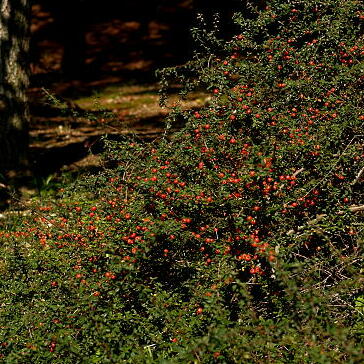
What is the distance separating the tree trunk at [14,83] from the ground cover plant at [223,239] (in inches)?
97.1

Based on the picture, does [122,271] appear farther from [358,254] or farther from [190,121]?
[358,254]

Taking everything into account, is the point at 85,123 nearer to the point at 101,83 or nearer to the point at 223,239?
the point at 101,83

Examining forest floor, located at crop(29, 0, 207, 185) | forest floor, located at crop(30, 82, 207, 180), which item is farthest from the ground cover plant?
forest floor, located at crop(29, 0, 207, 185)

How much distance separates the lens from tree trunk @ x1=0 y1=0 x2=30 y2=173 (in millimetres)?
6613

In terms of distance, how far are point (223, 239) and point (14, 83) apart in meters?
3.89

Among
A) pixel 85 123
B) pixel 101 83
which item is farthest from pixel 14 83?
pixel 101 83

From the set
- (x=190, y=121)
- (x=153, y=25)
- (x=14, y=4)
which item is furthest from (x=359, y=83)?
(x=153, y=25)

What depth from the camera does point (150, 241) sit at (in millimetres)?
3652

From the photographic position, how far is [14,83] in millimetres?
6742

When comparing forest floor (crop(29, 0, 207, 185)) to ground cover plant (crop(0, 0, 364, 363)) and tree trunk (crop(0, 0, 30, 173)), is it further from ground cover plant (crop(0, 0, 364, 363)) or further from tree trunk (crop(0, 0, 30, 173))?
ground cover plant (crop(0, 0, 364, 363))

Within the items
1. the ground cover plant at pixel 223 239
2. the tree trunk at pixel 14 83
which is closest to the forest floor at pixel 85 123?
the tree trunk at pixel 14 83

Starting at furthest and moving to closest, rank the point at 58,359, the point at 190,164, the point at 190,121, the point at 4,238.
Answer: the point at 4,238 < the point at 190,121 < the point at 190,164 < the point at 58,359

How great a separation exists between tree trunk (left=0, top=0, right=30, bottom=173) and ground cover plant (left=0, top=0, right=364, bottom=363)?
2.47 m

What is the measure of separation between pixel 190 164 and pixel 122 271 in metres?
0.87
